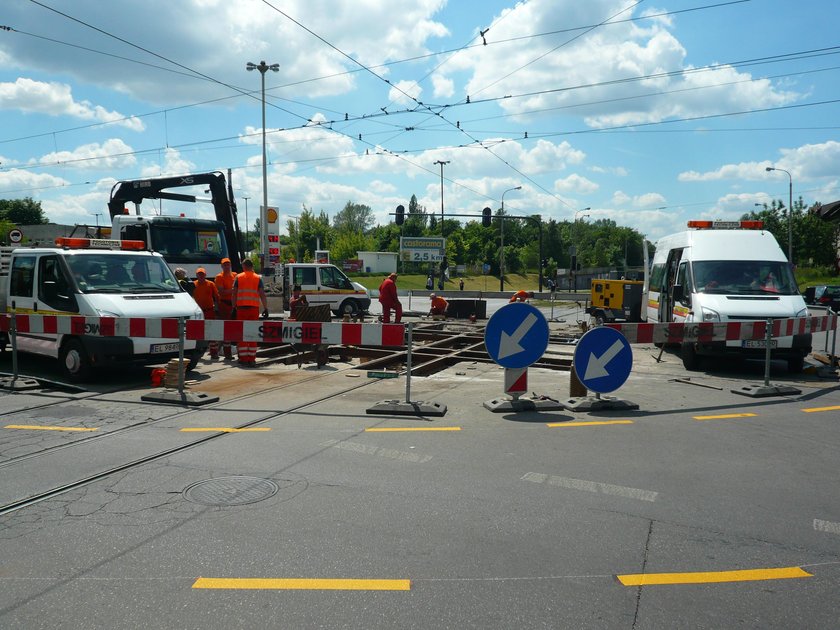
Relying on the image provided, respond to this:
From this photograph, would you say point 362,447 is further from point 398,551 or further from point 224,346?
point 224,346

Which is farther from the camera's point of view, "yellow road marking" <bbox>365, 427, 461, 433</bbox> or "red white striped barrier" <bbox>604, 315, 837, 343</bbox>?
"red white striped barrier" <bbox>604, 315, 837, 343</bbox>

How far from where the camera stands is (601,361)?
814 centimetres

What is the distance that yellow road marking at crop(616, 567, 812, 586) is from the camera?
3.56m

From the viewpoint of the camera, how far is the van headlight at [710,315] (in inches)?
449

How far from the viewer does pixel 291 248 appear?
109375 millimetres

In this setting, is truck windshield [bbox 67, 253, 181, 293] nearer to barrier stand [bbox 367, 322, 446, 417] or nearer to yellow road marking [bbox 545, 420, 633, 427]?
barrier stand [bbox 367, 322, 446, 417]

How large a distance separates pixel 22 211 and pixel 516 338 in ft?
343

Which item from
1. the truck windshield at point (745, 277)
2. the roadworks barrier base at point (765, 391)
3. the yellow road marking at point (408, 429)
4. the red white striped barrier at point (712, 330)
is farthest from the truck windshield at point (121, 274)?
the truck windshield at point (745, 277)

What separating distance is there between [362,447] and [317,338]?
2699mm

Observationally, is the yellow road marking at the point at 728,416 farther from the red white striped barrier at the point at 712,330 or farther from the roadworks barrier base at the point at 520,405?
the roadworks barrier base at the point at 520,405

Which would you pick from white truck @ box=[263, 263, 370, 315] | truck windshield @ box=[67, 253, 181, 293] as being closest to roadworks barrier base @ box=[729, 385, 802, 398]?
truck windshield @ box=[67, 253, 181, 293]

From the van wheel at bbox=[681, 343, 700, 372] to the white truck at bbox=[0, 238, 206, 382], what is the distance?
8532 mm

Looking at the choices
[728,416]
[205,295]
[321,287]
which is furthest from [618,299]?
[728,416]

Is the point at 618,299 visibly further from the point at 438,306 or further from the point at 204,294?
the point at 204,294
